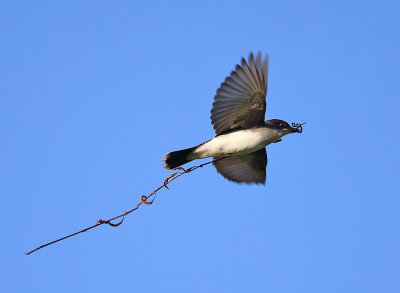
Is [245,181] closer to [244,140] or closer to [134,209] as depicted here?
[244,140]

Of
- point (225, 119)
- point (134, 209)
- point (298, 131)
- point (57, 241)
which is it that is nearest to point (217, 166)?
point (225, 119)

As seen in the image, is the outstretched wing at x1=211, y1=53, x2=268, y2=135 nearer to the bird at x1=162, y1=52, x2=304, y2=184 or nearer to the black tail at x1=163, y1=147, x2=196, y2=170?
the bird at x1=162, y1=52, x2=304, y2=184

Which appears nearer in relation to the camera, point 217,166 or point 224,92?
point 224,92

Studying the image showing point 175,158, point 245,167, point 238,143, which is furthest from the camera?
point 245,167

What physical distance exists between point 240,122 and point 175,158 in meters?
1.12

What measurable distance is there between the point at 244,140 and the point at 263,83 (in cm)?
85

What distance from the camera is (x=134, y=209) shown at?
4.72 meters

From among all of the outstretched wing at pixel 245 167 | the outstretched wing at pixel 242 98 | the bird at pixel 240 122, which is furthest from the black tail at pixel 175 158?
the outstretched wing at pixel 245 167

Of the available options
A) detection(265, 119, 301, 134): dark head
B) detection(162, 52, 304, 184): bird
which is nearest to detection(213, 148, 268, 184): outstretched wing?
detection(162, 52, 304, 184): bird

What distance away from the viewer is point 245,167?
8430mm

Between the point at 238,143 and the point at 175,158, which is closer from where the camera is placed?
the point at 238,143

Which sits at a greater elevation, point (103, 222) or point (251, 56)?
point (251, 56)

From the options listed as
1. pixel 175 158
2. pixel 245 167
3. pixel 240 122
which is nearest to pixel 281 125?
pixel 240 122

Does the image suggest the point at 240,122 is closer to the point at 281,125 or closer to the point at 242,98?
the point at 242,98
